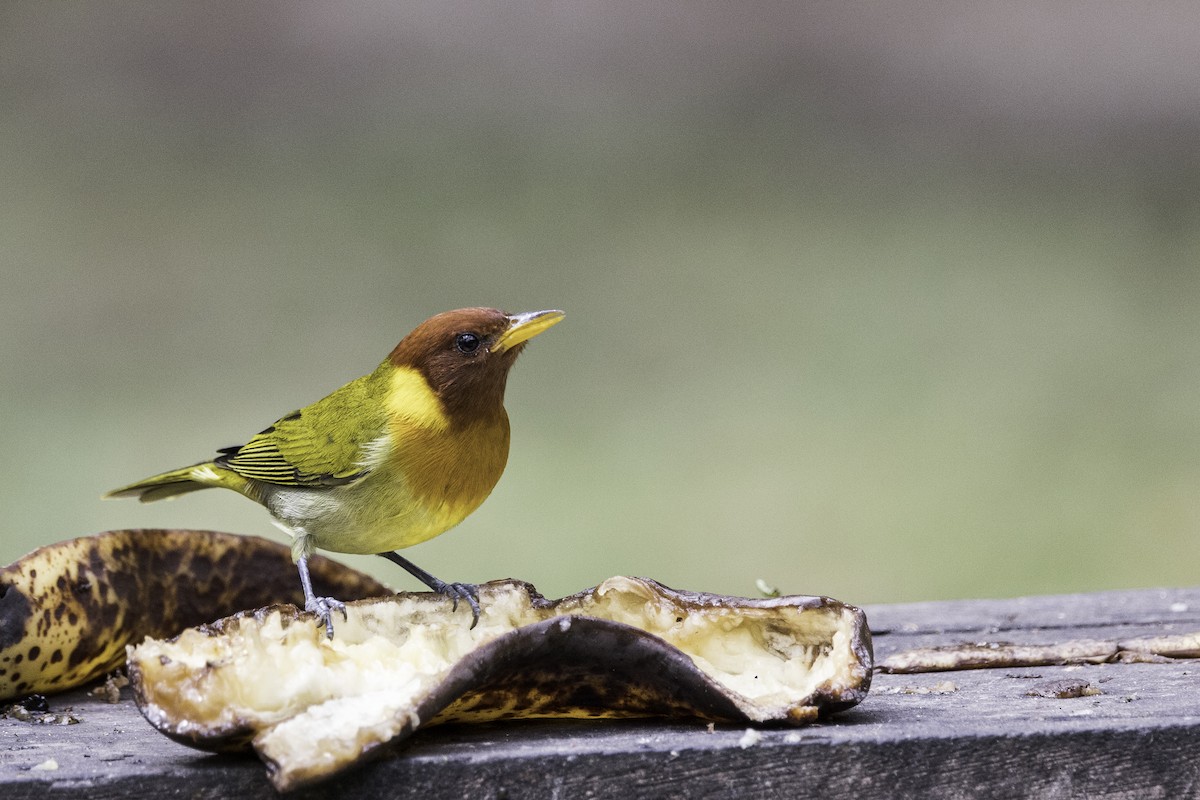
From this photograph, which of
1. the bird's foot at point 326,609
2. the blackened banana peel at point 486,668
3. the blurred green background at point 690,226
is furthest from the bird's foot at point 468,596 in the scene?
the blurred green background at point 690,226

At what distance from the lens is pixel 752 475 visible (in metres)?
8.59

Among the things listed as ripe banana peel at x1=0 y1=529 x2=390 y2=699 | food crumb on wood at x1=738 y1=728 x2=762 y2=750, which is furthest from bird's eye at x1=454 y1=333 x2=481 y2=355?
food crumb on wood at x1=738 y1=728 x2=762 y2=750

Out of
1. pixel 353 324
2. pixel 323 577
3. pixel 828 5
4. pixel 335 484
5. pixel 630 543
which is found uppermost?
pixel 828 5

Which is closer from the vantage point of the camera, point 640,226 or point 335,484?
point 335,484

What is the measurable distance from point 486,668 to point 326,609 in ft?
2.08

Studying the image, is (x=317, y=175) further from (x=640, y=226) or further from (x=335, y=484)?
(x=335, y=484)

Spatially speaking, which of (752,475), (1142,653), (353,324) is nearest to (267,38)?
(353,324)

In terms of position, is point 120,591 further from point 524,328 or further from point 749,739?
point 749,739

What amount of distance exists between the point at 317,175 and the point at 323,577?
8.51 meters

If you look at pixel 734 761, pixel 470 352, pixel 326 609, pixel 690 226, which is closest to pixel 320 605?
pixel 326 609

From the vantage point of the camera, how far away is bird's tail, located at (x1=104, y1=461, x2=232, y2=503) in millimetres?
3518

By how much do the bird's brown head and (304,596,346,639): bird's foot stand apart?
1.73ft

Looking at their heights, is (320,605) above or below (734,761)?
above

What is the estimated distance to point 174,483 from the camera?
368cm
